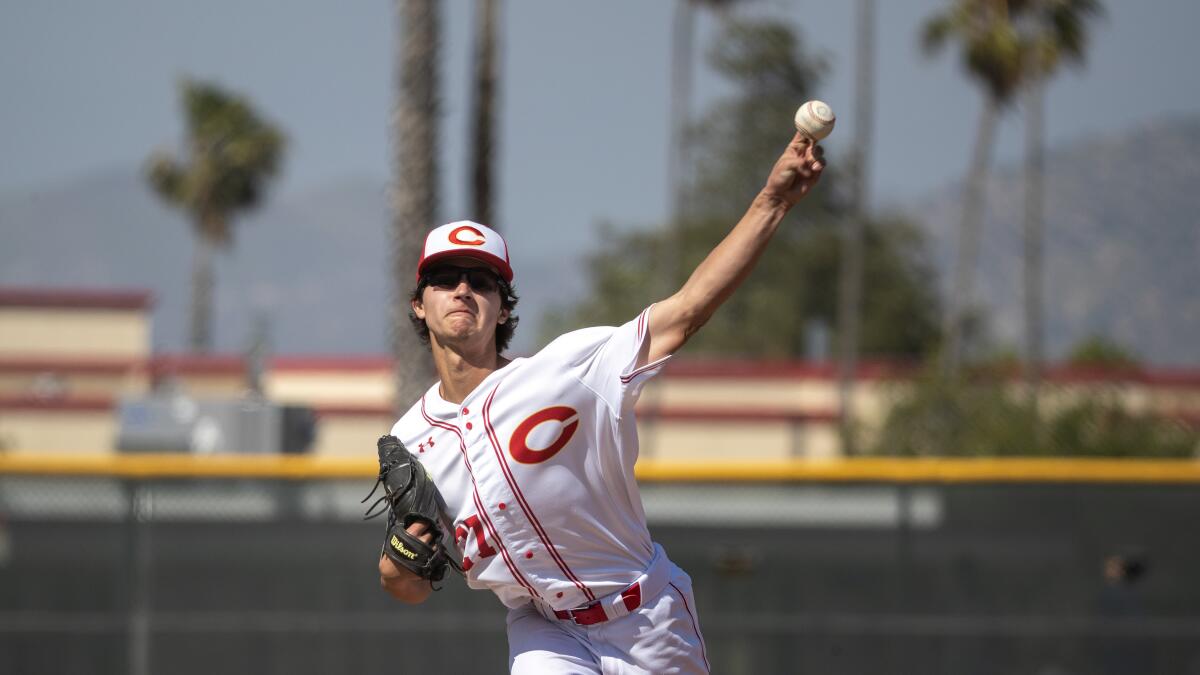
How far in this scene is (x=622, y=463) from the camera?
4.85 metres

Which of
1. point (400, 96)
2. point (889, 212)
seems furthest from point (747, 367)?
point (889, 212)

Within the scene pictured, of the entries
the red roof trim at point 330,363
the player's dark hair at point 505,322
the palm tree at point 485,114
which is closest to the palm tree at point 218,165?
the red roof trim at point 330,363

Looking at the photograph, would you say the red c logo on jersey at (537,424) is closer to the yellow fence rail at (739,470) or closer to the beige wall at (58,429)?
the yellow fence rail at (739,470)

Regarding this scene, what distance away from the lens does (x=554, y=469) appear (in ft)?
15.7

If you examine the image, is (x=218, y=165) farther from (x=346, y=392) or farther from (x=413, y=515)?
(x=413, y=515)

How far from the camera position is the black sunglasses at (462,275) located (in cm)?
496

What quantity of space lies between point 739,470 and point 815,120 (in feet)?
21.9

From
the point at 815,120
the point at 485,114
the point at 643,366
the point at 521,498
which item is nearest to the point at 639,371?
the point at 643,366

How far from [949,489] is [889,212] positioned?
72978mm

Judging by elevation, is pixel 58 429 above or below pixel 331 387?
below

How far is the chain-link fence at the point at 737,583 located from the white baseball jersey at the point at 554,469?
576 cm

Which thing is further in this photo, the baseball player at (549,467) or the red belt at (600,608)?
the red belt at (600,608)

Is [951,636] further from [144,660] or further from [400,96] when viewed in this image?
[400,96]

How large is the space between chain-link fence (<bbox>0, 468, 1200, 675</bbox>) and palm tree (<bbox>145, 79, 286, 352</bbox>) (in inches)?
1897
